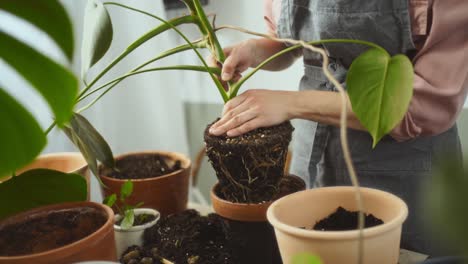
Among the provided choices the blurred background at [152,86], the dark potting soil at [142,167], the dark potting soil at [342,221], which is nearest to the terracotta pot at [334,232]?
the dark potting soil at [342,221]

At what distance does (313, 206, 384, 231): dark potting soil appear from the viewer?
2.18ft

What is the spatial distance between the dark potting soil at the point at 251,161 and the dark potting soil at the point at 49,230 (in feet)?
0.64

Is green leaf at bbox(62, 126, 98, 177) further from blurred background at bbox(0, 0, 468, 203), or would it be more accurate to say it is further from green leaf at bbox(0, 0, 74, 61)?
blurred background at bbox(0, 0, 468, 203)

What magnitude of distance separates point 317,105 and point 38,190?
0.46 meters

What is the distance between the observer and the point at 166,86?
1.98 metres

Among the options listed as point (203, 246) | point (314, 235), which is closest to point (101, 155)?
point (203, 246)

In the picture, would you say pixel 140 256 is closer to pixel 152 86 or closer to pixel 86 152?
pixel 86 152

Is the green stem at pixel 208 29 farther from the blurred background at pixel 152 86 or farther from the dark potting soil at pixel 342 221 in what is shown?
the blurred background at pixel 152 86

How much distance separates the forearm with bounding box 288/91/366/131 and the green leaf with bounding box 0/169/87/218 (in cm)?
36

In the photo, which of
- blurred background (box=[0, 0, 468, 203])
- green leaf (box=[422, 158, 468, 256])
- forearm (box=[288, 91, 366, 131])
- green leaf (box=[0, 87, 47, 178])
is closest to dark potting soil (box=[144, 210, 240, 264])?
forearm (box=[288, 91, 366, 131])

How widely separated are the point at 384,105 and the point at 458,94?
0.30 meters

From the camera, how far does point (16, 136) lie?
0.49 m

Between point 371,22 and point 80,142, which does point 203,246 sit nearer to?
point 80,142

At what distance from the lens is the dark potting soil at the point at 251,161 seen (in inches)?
29.6
